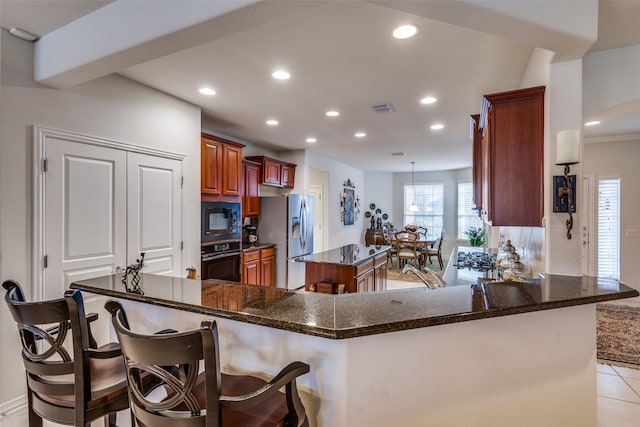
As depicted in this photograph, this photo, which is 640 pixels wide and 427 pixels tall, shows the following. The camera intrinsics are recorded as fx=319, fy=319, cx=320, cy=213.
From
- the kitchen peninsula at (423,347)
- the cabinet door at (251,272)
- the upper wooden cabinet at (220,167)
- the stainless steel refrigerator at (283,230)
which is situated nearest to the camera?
the kitchen peninsula at (423,347)

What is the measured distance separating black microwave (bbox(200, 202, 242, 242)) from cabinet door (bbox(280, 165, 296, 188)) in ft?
4.85

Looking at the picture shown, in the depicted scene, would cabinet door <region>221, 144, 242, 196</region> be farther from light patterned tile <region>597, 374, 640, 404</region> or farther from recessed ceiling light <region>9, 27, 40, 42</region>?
light patterned tile <region>597, 374, 640, 404</region>

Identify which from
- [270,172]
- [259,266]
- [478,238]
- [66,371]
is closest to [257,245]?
[259,266]

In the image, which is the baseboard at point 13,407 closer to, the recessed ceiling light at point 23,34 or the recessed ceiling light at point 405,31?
the recessed ceiling light at point 23,34

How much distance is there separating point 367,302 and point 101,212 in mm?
2403

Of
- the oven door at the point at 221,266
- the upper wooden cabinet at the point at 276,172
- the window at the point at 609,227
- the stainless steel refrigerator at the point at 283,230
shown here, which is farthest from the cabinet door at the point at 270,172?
the window at the point at 609,227

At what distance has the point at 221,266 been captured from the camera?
3.97 metres

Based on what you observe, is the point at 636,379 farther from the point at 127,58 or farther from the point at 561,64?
the point at 127,58

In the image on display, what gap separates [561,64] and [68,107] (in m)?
3.41

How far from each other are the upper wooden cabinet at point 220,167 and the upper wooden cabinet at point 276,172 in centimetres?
68

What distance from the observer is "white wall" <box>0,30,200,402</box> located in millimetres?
2115

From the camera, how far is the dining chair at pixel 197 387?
913 millimetres

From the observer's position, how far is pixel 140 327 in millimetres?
1776

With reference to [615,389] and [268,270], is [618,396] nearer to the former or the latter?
[615,389]
